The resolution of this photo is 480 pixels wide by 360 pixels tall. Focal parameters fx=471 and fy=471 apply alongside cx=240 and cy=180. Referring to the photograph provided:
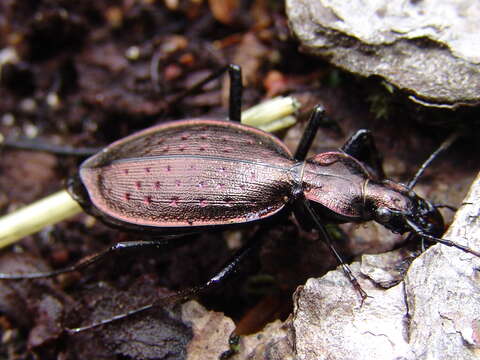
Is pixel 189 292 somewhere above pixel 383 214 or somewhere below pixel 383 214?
below

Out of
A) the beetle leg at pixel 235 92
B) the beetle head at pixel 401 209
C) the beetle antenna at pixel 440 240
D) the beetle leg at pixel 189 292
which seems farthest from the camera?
the beetle leg at pixel 235 92

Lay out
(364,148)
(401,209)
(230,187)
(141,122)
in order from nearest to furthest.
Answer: (401,209), (230,187), (364,148), (141,122)

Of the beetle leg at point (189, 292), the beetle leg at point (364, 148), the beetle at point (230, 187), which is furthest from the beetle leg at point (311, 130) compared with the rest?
the beetle leg at point (189, 292)

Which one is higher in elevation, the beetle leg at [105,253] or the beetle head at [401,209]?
the beetle head at [401,209]

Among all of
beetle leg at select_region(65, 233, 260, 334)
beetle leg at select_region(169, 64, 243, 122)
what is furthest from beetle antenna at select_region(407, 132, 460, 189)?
beetle leg at select_region(169, 64, 243, 122)

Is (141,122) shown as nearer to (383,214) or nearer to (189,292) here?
(189,292)

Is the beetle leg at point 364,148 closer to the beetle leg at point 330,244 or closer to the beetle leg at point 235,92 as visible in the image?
the beetle leg at point 330,244

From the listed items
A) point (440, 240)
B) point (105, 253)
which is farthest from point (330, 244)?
point (105, 253)

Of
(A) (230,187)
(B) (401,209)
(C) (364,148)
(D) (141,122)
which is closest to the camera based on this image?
(B) (401,209)
